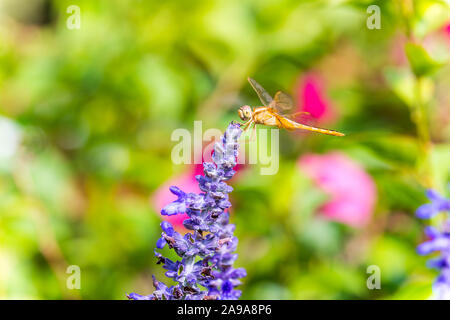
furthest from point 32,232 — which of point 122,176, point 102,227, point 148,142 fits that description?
point 148,142

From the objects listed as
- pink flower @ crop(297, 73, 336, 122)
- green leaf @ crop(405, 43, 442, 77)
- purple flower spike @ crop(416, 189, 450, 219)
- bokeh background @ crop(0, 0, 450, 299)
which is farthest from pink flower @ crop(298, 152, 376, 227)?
purple flower spike @ crop(416, 189, 450, 219)

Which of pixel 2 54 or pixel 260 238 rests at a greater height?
pixel 2 54

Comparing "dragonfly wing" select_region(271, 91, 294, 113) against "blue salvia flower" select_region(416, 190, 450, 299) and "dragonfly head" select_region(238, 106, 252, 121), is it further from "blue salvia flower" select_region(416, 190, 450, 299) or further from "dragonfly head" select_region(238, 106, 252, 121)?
"blue salvia flower" select_region(416, 190, 450, 299)

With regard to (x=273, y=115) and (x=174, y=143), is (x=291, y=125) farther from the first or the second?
(x=174, y=143)

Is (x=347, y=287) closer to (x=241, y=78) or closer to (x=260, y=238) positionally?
(x=260, y=238)

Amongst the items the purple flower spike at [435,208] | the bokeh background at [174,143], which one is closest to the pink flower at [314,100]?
the bokeh background at [174,143]

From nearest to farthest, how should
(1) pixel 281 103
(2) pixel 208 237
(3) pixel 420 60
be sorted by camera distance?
1. (2) pixel 208 237
2. (1) pixel 281 103
3. (3) pixel 420 60

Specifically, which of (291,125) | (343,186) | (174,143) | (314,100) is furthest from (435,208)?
(174,143)
